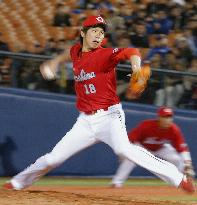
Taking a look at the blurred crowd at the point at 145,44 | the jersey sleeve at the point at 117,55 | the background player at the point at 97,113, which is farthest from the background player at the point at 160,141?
the jersey sleeve at the point at 117,55

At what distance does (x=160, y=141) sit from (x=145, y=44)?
2735mm

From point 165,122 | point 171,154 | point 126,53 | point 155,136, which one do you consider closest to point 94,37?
point 126,53

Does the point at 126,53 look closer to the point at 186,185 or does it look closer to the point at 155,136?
the point at 186,185

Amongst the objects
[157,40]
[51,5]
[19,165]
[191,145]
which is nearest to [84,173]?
[19,165]

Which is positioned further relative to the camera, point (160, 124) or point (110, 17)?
point (110, 17)

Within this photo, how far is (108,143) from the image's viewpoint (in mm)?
7082

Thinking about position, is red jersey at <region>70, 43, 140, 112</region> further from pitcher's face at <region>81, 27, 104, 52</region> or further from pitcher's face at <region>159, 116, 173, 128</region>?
pitcher's face at <region>159, 116, 173, 128</region>

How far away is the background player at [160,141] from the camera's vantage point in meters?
9.85

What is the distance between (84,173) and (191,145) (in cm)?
191

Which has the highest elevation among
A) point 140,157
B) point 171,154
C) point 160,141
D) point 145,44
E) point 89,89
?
point 89,89

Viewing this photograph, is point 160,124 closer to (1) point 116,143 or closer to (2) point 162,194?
(2) point 162,194

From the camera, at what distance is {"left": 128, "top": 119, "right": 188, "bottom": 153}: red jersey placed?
998 cm

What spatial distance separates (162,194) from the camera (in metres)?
9.36

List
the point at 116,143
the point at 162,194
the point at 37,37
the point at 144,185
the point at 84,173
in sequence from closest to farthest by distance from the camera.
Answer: the point at 116,143 < the point at 162,194 < the point at 144,185 < the point at 84,173 < the point at 37,37
